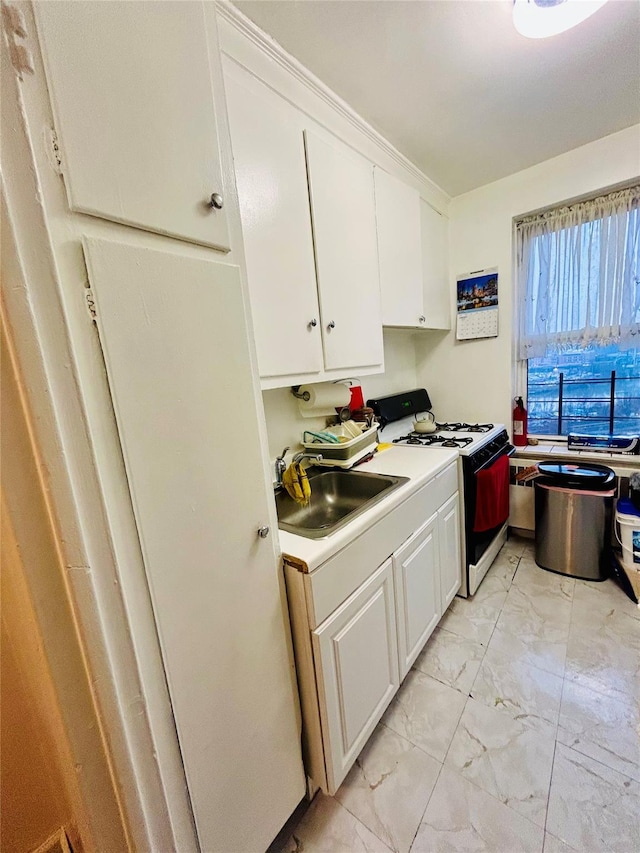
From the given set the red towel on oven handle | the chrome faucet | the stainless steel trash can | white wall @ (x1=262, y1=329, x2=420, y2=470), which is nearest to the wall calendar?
white wall @ (x1=262, y1=329, x2=420, y2=470)

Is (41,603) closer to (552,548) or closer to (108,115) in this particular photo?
(108,115)

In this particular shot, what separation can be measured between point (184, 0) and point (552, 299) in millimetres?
2495

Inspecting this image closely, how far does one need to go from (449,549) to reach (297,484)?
3.23 feet

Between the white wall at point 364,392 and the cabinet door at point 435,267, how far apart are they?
10.3 inches

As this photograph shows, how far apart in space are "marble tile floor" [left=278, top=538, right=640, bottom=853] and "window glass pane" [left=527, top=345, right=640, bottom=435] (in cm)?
119

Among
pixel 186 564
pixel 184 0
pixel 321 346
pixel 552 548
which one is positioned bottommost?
pixel 552 548

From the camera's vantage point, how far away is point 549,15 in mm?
1181

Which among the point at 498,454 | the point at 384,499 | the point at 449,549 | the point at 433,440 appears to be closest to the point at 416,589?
the point at 449,549

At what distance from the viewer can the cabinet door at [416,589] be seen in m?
1.42

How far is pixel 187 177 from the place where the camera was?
717mm

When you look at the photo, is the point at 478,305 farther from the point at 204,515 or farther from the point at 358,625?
the point at 204,515

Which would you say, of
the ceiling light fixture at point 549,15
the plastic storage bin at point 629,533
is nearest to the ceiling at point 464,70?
the ceiling light fixture at point 549,15

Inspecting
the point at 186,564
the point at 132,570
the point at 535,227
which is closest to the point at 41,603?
the point at 132,570

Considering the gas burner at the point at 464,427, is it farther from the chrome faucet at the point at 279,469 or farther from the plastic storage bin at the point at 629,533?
the chrome faucet at the point at 279,469
